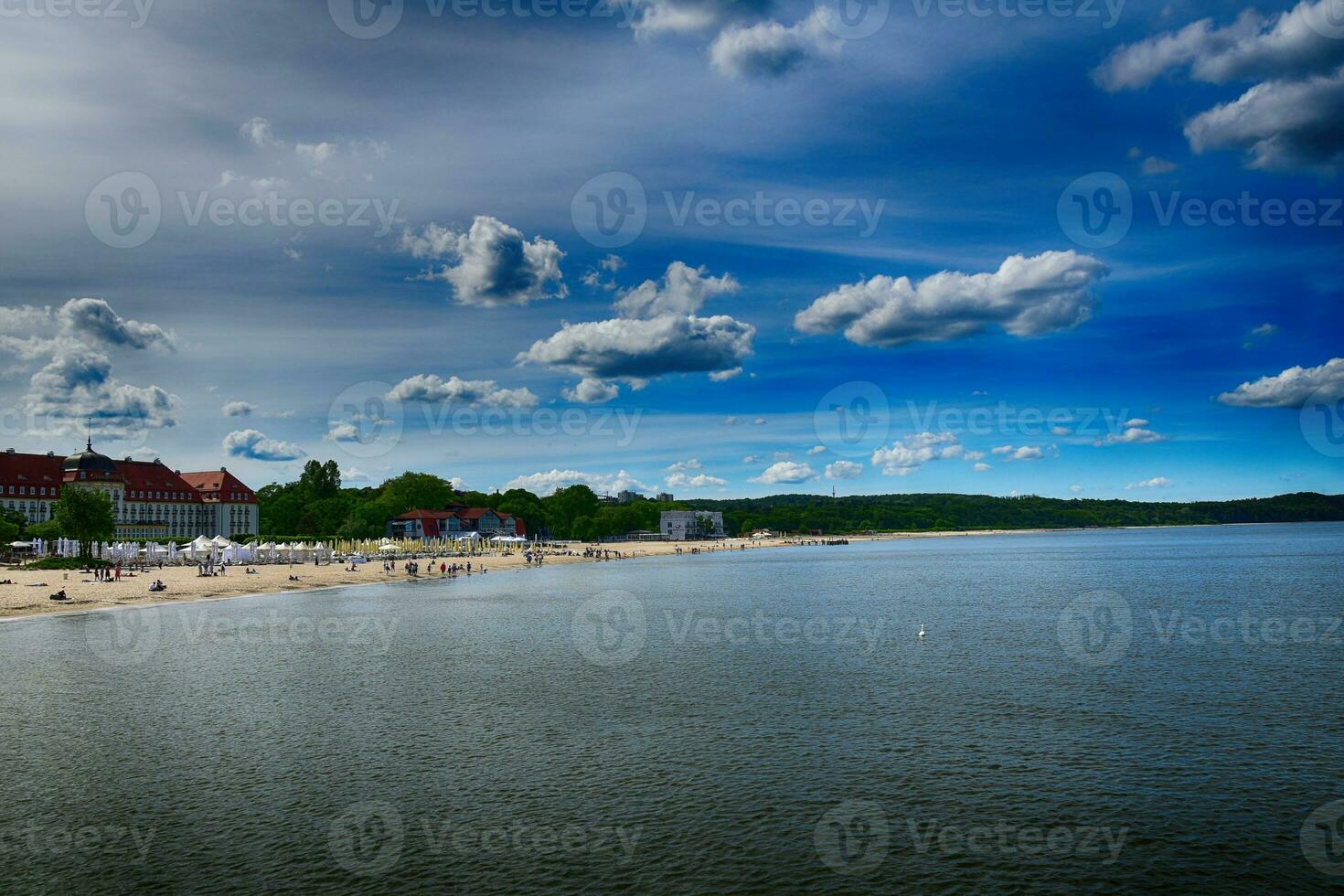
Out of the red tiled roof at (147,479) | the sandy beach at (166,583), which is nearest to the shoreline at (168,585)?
the sandy beach at (166,583)

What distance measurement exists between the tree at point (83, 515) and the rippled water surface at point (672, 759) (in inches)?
1768

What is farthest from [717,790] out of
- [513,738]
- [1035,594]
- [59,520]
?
[59,520]

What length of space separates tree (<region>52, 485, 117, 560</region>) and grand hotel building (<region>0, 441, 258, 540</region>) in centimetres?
6035

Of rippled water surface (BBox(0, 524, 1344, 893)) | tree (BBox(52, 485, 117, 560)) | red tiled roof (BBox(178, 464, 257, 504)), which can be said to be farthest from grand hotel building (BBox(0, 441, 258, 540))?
rippled water surface (BBox(0, 524, 1344, 893))

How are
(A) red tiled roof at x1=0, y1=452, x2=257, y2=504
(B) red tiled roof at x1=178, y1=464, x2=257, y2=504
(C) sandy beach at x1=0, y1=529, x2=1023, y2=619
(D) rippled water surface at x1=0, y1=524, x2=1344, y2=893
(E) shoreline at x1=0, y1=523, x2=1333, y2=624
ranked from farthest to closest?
(B) red tiled roof at x1=178, y1=464, x2=257, y2=504 < (A) red tiled roof at x1=0, y1=452, x2=257, y2=504 < (C) sandy beach at x1=0, y1=529, x2=1023, y2=619 < (E) shoreline at x1=0, y1=523, x2=1333, y2=624 < (D) rippled water surface at x1=0, y1=524, x2=1344, y2=893

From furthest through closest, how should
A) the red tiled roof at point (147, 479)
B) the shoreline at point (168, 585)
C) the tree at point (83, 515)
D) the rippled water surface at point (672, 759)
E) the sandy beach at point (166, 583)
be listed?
the red tiled roof at point (147, 479) < the tree at point (83, 515) < the sandy beach at point (166, 583) < the shoreline at point (168, 585) < the rippled water surface at point (672, 759)

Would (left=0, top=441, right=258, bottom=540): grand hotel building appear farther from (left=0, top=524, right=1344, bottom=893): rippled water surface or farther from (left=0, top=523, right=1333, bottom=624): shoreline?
(left=0, top=524, right=1344, bottom=893): rippled water surface

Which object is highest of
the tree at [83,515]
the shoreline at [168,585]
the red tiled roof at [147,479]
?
the red tiled roof at [147,479]

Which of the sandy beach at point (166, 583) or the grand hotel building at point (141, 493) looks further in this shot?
the grand hotel building at point (141, 493)

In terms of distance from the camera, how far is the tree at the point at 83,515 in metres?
85.5

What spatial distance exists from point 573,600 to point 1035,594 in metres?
39.3

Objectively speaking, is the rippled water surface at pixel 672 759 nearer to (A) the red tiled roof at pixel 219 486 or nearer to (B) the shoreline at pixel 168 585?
(B) the shoreline at pixel 168 585

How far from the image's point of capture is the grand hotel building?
15275 centimetres

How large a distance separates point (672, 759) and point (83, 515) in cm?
8667
